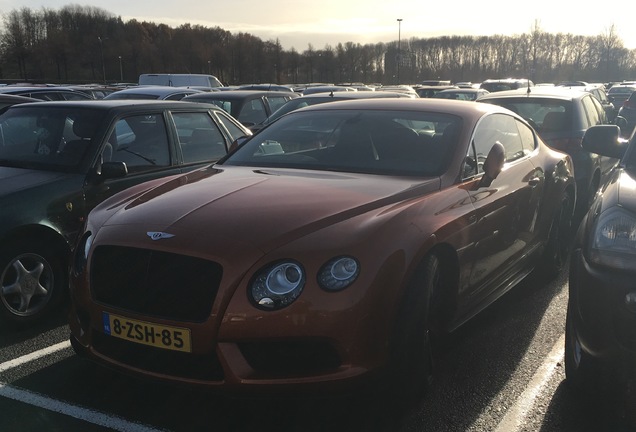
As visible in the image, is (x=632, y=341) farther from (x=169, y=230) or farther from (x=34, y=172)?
(x=34, y=172)

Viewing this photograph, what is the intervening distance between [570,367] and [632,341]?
0.67 m

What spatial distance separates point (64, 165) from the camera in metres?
4.83

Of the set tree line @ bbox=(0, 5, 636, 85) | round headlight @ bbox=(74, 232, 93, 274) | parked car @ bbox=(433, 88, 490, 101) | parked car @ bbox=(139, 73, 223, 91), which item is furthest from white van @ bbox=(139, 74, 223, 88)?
tree line @ bbox=(0, 5, 636, 85)

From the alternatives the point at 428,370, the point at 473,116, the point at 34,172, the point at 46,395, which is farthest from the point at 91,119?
the point at 428,370

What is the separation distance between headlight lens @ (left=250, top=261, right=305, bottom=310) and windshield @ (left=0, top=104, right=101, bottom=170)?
9.13 ft

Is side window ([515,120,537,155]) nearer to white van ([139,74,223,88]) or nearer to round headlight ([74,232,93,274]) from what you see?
round headlight ([74,232,93,274])

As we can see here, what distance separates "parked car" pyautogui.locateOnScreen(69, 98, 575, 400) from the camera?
8.76ft

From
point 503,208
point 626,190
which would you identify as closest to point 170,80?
point 503,208

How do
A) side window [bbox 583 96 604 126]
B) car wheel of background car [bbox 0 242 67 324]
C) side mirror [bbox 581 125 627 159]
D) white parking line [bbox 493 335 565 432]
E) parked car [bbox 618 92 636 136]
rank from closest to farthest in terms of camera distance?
1. white parking line [bbox 493 335 565 432]
2. car wheel of background car [bbox 0 242 67 324]
3. side mirror [bbox 581 125 627 159]
4. side window [bbox 583 96 604 126]
5. parked car [bbox 618 92 636 136]

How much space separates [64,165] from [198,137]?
149 cm

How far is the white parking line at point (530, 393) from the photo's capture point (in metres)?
3.04

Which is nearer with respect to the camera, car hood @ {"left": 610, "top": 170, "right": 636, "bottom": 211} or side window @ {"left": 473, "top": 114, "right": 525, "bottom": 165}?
car hood @ {"left": 610, "top": 170, "right": 636, "bottom": 211}

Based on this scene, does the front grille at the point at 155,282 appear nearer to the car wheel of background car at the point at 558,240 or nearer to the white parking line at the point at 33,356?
the white parking line at the point at 33,356

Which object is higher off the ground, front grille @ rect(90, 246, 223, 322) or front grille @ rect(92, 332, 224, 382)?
front grille @ rect(90, 246, 223, 322)
